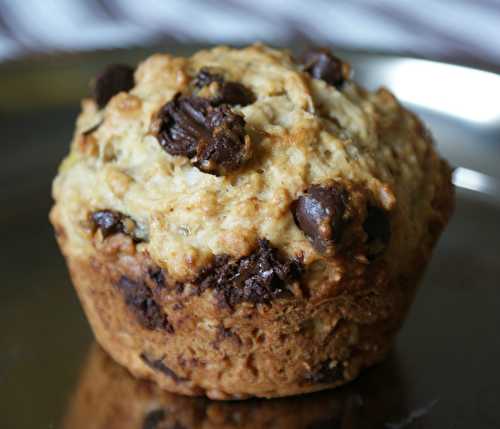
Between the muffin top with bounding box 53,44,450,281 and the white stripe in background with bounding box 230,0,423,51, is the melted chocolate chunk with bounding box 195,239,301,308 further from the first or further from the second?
the white stripe in background with bounding box 230,0,423,51

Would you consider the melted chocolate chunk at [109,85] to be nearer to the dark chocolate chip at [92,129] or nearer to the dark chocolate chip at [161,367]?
the dark chocolate chip at [92,129]

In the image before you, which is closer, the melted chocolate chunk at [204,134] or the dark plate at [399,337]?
the melted chocolate chunk at [204,134]

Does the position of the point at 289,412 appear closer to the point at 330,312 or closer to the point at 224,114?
the point at 330,312

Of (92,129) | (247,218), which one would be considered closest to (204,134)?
(247,218)

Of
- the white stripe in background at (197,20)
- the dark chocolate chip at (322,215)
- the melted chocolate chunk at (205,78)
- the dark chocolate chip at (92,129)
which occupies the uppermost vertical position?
the melted chocolate chunk at (205,78)

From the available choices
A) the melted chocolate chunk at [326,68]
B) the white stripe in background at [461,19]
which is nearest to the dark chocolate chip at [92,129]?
the melted chocolate chunk at [326,68]

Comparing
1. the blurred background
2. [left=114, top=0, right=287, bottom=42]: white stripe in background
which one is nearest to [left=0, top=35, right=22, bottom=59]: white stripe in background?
the blurred background

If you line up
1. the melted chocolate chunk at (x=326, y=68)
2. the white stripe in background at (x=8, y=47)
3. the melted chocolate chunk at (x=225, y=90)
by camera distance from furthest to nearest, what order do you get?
the white stripe in background at (x=8, y=47), the melted chocolate chunk at (x=326, y=68), the melted chocolate chunk at (x=225, y=90)

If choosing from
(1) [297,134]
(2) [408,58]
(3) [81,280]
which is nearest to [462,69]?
(2) [408,58]
